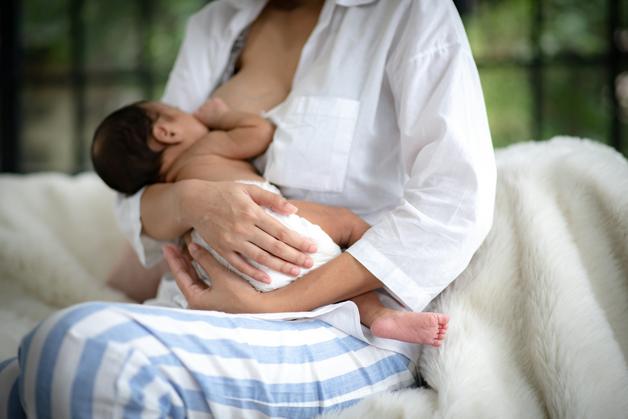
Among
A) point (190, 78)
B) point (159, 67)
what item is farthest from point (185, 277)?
point (159, 67)

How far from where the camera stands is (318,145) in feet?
3.76

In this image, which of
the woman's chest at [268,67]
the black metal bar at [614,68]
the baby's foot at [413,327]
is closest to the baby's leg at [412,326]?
the baby's foot at [413,327]

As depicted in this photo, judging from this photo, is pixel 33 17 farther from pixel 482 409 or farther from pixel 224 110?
pixel 482 409

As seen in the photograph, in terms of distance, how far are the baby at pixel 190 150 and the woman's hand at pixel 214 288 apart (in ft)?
0.06

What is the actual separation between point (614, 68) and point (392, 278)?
2.24m

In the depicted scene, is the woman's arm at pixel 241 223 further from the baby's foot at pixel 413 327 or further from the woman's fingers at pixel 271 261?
the baby's foot at pixel 413 327

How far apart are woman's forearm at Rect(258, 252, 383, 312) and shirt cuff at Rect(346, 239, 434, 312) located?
18 mm

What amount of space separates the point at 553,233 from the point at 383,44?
47cm

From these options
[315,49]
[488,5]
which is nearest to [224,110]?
[315,49]

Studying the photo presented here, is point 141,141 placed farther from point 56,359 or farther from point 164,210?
point 56,359

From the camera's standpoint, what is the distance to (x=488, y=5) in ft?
11.2

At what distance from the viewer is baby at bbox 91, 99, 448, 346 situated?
1135mm

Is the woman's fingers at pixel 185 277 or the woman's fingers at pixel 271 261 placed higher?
the woman's fingers at pixel 271 261

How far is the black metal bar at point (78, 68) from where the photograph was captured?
326cm
